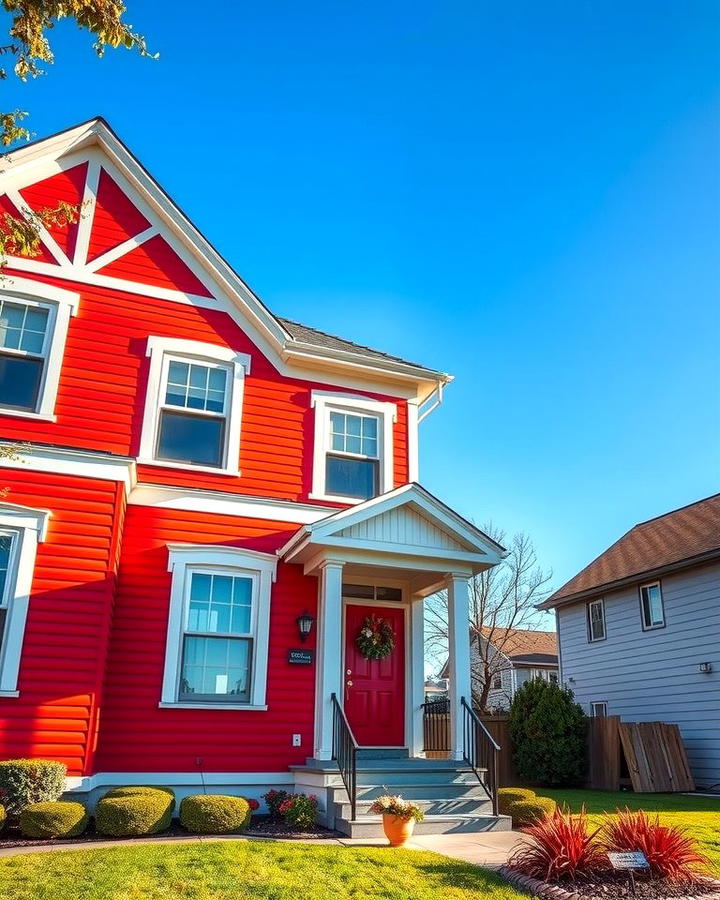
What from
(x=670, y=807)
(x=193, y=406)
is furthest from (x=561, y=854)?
(x=193, y=406)

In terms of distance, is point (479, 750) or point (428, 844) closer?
point (428, 844)

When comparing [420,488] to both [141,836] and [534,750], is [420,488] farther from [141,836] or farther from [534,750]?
[534,750]

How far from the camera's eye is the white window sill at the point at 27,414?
9.75 metres

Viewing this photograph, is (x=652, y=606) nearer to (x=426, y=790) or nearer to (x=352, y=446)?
(x=352, y=446)

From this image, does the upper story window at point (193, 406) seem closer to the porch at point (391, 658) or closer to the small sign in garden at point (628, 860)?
the porch at point (391, 658)

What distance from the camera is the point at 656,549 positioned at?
1825cm

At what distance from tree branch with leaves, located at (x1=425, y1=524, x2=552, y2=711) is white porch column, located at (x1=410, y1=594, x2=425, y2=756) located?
2039 centimetres

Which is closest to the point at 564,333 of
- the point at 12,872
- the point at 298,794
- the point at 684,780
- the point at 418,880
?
the point at 684,780

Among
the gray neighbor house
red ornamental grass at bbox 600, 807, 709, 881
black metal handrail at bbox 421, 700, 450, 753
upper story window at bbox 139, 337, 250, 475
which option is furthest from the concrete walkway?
the gray neighbor house

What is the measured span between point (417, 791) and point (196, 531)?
179 inches

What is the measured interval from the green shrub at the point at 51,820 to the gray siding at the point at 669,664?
12655 mm

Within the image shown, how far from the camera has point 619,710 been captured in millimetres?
18109

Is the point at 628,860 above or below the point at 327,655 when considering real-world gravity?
below

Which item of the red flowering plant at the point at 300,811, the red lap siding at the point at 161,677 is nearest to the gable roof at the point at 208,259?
the red lap siding at the point at 161,677
